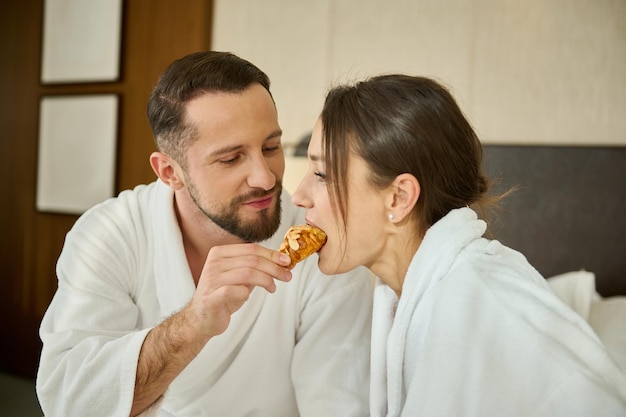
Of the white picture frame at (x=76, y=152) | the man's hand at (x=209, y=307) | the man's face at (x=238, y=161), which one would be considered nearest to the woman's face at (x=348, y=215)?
the man's hand at (x=209, y=307)

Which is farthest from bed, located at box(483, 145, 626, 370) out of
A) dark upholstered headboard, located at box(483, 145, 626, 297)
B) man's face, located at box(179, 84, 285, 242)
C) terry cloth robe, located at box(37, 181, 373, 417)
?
man's face, located at box(179, 84, 285, 242)

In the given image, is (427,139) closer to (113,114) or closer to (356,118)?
(356,118)

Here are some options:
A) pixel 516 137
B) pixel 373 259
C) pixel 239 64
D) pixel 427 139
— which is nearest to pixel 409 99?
pixel 427 139

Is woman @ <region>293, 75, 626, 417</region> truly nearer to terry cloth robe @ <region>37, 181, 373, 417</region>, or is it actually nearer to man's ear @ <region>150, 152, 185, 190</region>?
terry cloth robe @ <region>37, 181, 373, 417</region>

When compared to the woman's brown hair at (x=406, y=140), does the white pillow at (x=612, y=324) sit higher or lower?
lower

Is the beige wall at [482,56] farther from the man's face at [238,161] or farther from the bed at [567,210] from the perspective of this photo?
the man's face at [238,161]

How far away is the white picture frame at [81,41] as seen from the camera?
3.62 meters

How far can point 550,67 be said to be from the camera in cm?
246

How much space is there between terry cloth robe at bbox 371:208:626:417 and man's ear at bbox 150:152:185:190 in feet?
2.91

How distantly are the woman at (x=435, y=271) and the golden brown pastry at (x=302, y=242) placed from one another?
3 centimetres

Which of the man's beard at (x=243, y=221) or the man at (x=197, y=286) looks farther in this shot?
the man's beard at (x=243, y=221)

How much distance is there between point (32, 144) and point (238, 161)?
2.94 metres

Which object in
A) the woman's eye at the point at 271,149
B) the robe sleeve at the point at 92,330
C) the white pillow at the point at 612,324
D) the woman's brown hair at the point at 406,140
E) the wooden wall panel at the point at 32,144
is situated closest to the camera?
the woman's brown hair at the point at 406,140

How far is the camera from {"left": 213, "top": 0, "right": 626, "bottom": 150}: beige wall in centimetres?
237
